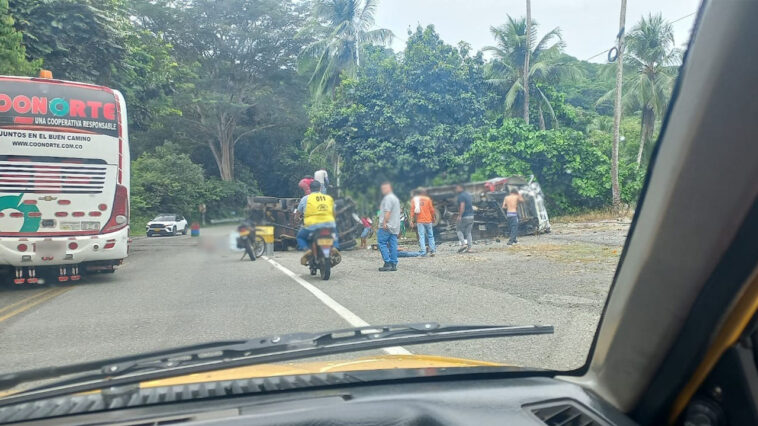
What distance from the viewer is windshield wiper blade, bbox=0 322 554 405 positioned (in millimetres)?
1872

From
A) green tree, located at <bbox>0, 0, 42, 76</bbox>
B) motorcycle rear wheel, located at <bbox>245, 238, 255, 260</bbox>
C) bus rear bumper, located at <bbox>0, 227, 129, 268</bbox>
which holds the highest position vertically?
green tree, located at <bbox>0, 0, 42, 76</bbox>

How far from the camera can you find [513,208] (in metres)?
3.42

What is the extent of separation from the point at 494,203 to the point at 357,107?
942mm

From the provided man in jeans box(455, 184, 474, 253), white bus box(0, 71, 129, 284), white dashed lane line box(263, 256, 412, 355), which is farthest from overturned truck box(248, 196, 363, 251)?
white bus box(0, 71, 129, 284)

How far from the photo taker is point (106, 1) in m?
6.30

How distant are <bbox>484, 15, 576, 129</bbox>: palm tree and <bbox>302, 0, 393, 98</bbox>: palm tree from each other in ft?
2.06

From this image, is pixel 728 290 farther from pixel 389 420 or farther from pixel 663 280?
pixel 389 420

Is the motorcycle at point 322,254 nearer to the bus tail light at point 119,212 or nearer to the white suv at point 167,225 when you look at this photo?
the white suv at point 167,225

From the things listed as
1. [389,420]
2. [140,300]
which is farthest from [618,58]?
[140,300]

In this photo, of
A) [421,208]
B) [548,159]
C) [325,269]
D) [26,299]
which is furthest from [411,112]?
[26,299]

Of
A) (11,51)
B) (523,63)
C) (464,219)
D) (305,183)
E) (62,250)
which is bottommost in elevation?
(62,250)

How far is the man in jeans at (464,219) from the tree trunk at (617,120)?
0.73 meters

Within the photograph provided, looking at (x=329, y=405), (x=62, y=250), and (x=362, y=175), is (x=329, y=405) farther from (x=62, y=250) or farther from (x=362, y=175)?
(x=62, y=250)

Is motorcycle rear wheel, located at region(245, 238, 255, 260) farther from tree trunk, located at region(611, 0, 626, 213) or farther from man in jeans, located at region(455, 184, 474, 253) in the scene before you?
tree trunk, located at region(611, 0, 626, 213)
